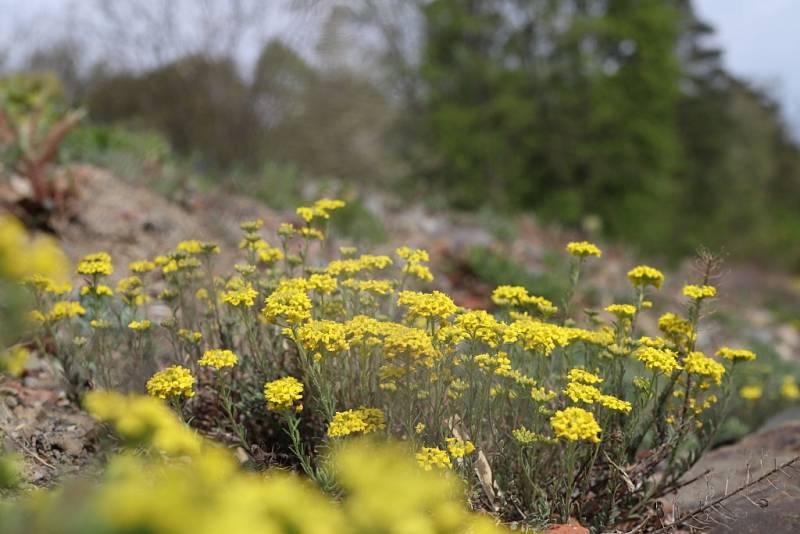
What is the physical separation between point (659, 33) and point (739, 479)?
1257cm

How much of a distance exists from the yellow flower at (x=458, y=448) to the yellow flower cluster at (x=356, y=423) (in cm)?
21

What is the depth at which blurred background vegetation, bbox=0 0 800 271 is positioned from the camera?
9.20 metres

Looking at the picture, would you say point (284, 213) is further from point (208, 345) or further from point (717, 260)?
point (717, 260)

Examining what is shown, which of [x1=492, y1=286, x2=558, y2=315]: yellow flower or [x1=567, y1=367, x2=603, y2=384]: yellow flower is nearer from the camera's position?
[x1=567, y1=367, x2=603, y2=384]: yellow flower

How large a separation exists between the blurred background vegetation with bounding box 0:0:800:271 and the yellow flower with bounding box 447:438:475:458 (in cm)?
573

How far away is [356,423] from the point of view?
1952mm

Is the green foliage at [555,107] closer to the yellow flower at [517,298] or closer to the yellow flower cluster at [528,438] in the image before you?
the yellow flower at [517,298]

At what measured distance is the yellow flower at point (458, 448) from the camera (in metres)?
1.94

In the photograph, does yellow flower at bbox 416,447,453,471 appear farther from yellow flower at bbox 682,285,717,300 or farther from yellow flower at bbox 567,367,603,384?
yellow flower at bbox 682,285,717,300

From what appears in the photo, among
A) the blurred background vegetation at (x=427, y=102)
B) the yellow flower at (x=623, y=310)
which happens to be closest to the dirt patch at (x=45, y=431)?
the yellow flower at (x=623, y=310)

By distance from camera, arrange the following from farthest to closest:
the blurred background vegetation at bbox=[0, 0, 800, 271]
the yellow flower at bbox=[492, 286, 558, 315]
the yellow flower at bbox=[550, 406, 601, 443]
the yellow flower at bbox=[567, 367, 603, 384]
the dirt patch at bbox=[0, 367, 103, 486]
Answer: the blurred background vegetation at bbox=[0, 0, 800, 271], the yellow flower at bbox=[492, 286, 558, 315], the dirt patch at bbox=[0, 367, 103, 486], the yellow flower at bbox=[567, 367, 603, 384], the yellow flower at bbox=[550, 406, 601, 443]

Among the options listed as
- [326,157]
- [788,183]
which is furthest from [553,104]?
[788,183]

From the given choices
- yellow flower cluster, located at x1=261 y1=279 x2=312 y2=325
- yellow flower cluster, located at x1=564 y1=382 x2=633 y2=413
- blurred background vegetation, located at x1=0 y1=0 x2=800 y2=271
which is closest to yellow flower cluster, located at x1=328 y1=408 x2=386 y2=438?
yellow flower cluster, located at x1=261 y1=279 x2=312 y2=325

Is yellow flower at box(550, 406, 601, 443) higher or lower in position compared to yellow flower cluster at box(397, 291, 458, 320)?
lower
